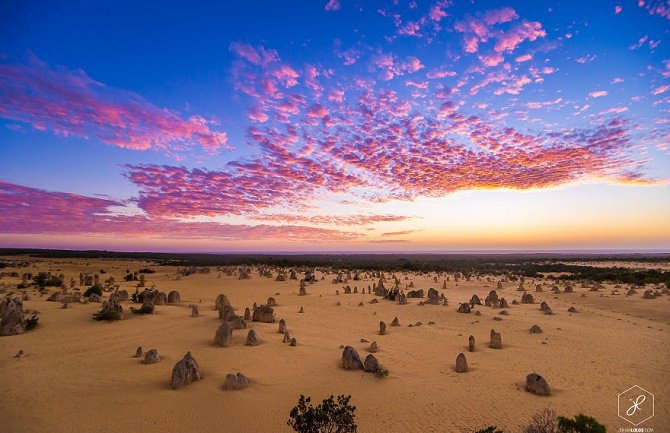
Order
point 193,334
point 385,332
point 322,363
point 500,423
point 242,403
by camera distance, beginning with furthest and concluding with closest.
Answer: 1. point 385,332
2. point 193,334
3. point 322,363
4. point 242,403
5. point 500,423

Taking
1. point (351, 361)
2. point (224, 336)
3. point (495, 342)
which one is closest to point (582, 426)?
point (351, 361)

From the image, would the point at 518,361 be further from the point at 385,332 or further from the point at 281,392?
the point at 281,392

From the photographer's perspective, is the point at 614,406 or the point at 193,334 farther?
the point at 193,334

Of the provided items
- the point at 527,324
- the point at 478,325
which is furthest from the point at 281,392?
the point at 527,324

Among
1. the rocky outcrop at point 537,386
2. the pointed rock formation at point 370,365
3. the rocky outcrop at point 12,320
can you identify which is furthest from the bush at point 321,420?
the rocky outcrop at point 12,320

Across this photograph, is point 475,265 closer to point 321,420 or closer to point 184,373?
point 184,373

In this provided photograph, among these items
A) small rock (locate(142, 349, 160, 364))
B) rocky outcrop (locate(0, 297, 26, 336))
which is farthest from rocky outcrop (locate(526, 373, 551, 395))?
rocky outcrop (locate(0, 297, 26, 336))

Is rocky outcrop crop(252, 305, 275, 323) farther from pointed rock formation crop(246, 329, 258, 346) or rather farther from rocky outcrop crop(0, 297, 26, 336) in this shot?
rocky outcrop crop(0, 297, 26, 336)

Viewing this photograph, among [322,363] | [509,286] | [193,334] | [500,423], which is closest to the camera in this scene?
[500,423]
